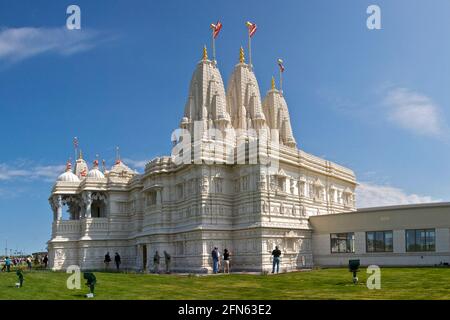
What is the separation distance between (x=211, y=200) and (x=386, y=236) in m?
14.9

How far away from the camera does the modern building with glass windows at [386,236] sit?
40.3m

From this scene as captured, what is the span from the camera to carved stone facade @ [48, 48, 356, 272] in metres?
45.1

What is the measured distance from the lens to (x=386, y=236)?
4319 cm

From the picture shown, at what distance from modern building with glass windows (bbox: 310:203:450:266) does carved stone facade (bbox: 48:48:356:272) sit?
82.0 inches

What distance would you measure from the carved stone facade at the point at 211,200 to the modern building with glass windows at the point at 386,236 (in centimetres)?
208

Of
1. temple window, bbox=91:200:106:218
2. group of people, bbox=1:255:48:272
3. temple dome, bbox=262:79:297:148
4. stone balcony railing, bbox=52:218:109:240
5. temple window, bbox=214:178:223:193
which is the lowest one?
group of people, bbox=1:255:48:272

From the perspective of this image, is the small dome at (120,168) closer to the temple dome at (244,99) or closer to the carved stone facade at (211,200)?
the carved stone facade at (211,200)

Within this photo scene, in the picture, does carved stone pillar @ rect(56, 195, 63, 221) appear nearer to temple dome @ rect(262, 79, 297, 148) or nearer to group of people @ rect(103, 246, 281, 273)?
group of people @ rect(103, 246, 281, 273)

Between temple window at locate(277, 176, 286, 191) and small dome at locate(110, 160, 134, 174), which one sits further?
small dome at locate(110, 160, 134, 174)

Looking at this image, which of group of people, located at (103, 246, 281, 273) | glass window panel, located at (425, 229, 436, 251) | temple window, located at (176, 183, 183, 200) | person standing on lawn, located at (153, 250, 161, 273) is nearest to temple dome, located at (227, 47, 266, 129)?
temple window, located at (176, 183, 183, 200)

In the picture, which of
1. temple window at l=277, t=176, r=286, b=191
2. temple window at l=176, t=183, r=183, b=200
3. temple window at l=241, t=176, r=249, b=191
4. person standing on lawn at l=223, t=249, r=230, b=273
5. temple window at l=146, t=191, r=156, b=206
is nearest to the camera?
person standing on lawn at l=223, t=249, r=230, b=273

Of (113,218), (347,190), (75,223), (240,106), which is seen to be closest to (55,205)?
(75,223)

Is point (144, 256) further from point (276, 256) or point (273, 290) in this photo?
point (273, 290)

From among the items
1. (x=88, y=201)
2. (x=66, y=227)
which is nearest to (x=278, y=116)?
(x=88, y=201)
